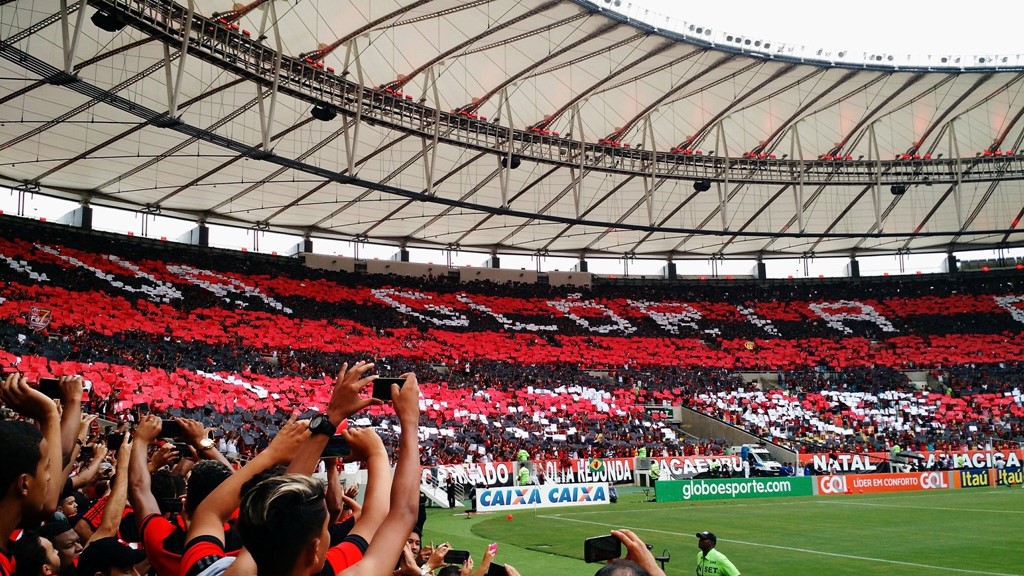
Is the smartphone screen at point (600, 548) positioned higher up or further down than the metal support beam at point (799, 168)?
further down

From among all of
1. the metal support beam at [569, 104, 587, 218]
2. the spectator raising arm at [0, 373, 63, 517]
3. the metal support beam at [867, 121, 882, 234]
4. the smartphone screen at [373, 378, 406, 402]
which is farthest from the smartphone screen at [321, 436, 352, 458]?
the metal support beam at [867, 121, 882, 234]

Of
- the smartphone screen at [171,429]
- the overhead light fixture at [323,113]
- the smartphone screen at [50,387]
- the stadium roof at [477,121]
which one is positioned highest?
the stadium roof at [477,121]

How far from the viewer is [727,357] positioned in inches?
2221

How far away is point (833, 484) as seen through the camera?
3306 cm

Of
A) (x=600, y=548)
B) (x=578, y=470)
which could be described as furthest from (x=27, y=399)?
(x=578, y=470)

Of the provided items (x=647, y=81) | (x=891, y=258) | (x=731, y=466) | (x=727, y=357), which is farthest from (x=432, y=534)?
(x=891, y=258)

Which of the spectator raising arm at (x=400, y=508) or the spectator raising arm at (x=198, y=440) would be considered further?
the spectator raising arm at (x=198, y=440)

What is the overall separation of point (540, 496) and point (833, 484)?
11.9 meters

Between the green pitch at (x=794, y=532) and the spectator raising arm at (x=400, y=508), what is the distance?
1321cm

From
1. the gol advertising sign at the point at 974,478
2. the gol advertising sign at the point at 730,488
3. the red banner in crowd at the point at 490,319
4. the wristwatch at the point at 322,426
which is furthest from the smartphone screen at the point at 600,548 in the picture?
the gol advertising sign at the point at 974,478

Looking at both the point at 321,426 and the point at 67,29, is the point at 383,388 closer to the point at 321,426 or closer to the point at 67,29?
the point at 321,426

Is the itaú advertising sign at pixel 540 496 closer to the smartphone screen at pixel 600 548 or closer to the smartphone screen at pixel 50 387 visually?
the smartphone screen at pixel 50 387

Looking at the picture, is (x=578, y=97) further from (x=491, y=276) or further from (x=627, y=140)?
(x=491, y=276)

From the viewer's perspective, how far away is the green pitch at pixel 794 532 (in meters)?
16.0
